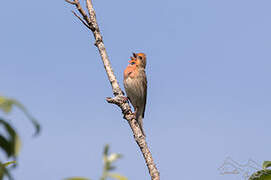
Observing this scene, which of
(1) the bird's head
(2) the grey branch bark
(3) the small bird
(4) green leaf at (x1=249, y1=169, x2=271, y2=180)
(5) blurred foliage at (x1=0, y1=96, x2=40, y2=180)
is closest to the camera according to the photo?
(5) blurred foliage at (x1=0, y1=96, x2=40, y2=180)

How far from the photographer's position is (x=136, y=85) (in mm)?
11703

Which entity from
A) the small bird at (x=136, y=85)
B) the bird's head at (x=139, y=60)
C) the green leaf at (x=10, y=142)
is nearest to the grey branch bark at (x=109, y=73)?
the small bird at (x=136, y=85)

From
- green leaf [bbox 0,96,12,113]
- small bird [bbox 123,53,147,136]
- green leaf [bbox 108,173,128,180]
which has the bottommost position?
green leaf [bbox 108,173,128,180]

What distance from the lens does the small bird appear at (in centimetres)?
1159

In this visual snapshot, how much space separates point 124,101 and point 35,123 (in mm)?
6352

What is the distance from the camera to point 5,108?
2.78ft

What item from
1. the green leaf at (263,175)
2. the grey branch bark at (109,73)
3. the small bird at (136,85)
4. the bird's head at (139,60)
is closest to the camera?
the green leaf at (263,175)

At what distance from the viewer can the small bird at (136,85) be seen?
1159 cm

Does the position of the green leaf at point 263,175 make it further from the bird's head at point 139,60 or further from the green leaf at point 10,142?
the bird's head at point 139,60

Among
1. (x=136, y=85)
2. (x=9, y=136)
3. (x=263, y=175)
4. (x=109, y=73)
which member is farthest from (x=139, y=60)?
(x=9, y=136)

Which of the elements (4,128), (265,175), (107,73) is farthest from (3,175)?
(107,73)

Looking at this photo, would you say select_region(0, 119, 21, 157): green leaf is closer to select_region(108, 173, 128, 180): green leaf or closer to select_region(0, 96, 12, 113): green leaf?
select_region(0, 96, 12, 113): green leaf

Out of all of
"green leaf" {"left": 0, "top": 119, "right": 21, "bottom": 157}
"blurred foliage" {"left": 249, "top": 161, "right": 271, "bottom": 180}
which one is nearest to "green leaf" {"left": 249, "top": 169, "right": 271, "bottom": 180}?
"blurred foliage" {"left": 249, "top": 161, "right": 271, "bottom": 180}

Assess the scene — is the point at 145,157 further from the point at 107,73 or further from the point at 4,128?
the point at 4,128
